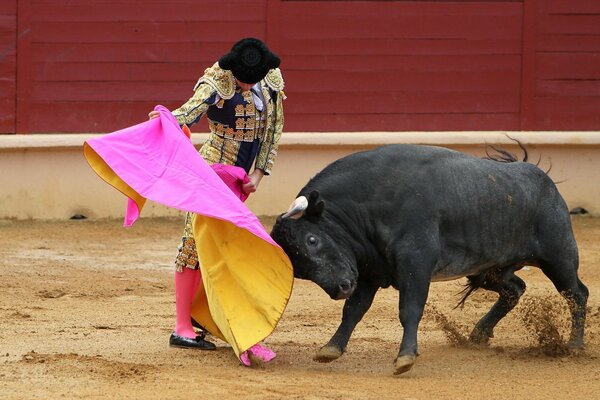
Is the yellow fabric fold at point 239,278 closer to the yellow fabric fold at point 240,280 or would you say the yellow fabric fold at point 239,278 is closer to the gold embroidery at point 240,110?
the yellow fabric fold at point 240,280

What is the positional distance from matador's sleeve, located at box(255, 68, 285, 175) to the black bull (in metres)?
0.28

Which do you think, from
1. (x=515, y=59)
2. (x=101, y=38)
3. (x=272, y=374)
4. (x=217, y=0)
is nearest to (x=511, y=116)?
(x=515, y=59)

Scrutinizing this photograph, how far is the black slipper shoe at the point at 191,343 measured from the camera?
17.0 ft

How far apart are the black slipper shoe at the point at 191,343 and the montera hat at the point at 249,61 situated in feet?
3.58

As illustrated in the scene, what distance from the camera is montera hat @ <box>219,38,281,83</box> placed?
16.1 ft

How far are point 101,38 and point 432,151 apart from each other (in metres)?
4.52

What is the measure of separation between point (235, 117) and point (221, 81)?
17cm

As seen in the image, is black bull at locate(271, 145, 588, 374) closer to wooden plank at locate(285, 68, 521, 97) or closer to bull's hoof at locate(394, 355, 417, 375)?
bull's hoof at locate(394, 355, 417, 375)

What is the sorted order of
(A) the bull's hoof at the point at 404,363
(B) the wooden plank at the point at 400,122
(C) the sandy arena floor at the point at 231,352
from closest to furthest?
(C) the sandy arena floor at the point at 231,352 → (A) the bull's hoof at the point at 404,363 → (B) the wooden plank at the point at 400,122

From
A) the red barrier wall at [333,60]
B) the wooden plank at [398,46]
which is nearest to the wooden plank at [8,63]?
the red barrier wall at [333,60]

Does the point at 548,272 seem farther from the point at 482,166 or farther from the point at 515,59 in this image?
the point at 515,59

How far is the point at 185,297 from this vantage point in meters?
5.22

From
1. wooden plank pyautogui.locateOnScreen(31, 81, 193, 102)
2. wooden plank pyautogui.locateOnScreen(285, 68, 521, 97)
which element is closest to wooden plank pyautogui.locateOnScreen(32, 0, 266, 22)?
wooden plank pyautogui.locateOnScreen(31, 81, 193, 102)

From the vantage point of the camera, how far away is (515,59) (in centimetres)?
957
